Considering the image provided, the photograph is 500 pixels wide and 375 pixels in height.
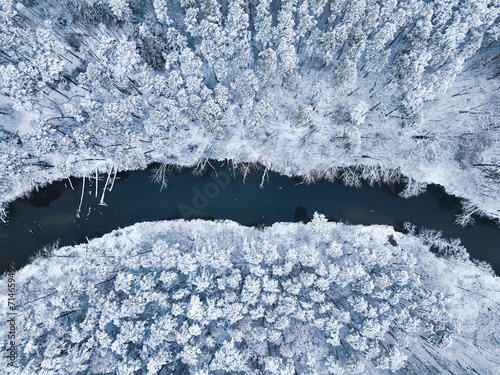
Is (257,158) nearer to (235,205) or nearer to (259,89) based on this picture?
(235,205)

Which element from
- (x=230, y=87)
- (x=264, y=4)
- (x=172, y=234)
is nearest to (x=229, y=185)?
(x=172, y=234)

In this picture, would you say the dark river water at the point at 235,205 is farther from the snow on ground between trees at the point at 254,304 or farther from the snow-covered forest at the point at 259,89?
the snow-covered forest at the point at 259,89

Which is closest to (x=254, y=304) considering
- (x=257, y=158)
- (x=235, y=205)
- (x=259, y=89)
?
(x=235, y=205)

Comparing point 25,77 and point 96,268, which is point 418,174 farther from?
point 25,77

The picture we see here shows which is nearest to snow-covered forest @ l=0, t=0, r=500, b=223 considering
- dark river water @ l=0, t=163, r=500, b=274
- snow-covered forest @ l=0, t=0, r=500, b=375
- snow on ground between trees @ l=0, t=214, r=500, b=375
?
snow-covered forest @ l=0, t=0, r=500, b=375

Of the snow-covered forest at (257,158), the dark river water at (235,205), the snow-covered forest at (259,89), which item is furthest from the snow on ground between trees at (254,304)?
the snow-covered forest at (259,89)
